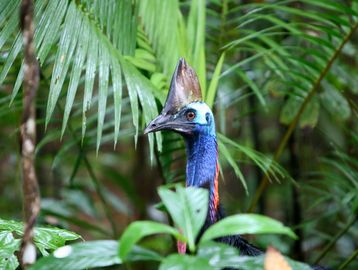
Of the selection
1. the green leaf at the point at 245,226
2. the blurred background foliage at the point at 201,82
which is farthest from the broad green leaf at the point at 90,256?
the blurred background foliage at the point at 201,82

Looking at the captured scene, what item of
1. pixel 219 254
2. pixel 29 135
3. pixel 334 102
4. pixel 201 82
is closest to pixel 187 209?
pixel 219 254

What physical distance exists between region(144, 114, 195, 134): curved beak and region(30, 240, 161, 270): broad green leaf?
3.46ft

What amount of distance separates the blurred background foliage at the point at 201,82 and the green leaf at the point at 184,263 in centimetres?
108

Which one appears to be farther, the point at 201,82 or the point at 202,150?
the point at 201,82

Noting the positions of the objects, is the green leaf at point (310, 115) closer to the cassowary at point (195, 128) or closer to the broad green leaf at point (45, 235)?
the cassowary at point (195, 128)

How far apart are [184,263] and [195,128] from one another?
1324 millimetres

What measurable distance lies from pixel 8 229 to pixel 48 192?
284 centimetres

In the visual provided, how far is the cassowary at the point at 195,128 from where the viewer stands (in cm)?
235

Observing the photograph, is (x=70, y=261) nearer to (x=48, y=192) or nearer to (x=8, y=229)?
(x=8, y=229)

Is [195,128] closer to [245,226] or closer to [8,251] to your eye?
[8,251]

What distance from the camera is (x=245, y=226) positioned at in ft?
3.84

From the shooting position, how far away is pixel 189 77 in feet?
7.74

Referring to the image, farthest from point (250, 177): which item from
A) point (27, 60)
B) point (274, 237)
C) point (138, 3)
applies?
point (27, 60)

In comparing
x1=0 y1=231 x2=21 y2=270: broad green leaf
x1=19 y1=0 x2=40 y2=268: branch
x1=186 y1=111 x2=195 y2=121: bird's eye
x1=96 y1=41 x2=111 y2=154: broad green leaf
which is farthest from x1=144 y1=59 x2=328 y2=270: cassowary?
x1=19 y1=0 x2=40 y2=268: branch
